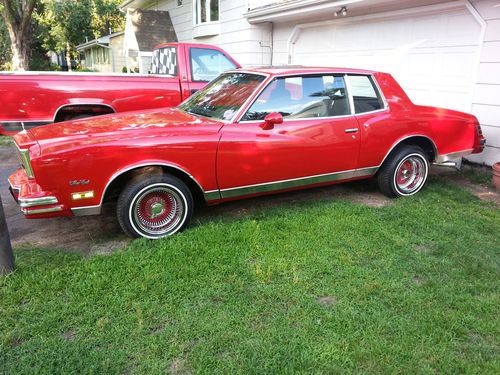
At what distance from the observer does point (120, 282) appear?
124 inches

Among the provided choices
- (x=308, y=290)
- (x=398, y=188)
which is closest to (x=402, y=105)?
(x=398, y=188)

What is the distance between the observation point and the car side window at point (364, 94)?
474 centimetres

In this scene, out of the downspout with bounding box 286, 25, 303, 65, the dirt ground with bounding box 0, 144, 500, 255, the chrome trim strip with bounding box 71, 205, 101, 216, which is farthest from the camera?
the downspout with bounding box 286, 25, 303, 65

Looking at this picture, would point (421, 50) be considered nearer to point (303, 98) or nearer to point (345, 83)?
point (345, 83)

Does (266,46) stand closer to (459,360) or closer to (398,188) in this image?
(398,188)

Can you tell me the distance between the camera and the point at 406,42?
24.0 ft

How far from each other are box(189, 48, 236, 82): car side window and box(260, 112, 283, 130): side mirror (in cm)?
306

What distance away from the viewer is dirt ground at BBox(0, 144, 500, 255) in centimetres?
390

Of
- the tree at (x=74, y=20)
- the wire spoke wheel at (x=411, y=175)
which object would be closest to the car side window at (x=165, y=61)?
the wire spoke wheel at (x=411, y=175)

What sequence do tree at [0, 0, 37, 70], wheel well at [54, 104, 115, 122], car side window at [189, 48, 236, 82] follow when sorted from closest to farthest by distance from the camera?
1. wheel well at [54, 104, 115, 122]
2. car side window at [189, 48, 236, 82]
3. tree at [0, 0, 37, 70]

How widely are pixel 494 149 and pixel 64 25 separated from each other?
113 feet

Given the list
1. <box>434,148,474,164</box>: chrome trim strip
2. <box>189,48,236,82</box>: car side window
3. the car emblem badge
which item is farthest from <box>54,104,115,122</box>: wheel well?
<box>434,148,474,164</box>: chrome trim strip

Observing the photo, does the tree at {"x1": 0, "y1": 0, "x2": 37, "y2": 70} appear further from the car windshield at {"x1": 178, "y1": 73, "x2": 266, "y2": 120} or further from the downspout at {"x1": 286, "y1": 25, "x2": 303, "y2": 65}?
the car windshield at {"x1": 178, "y1": 73, "x2": 266, "y2": 120}

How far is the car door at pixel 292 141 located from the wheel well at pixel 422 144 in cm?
71
